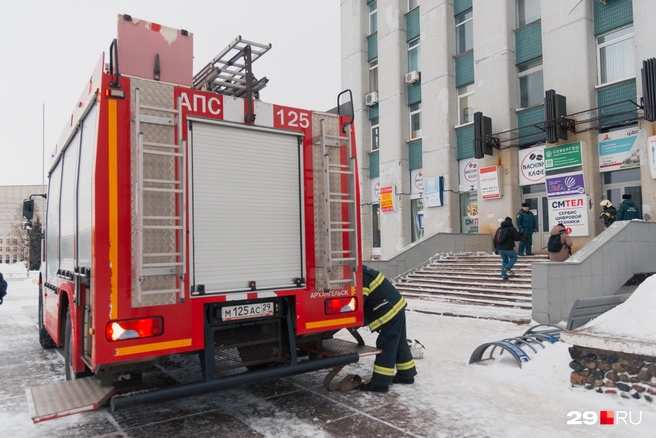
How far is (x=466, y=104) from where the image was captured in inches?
792

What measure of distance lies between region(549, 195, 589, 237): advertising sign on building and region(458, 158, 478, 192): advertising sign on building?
3.57 m

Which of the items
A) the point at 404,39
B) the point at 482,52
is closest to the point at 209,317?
the point at 482,52

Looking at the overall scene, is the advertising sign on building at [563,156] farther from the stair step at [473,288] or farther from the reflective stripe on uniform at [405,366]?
the reflective stripe on uniform at [405,366]

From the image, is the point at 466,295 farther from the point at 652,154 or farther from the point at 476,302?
the point at 652,154

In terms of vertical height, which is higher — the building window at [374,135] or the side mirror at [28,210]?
the building window at [374,135]

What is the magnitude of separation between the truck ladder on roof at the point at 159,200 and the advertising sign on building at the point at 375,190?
20.4 m

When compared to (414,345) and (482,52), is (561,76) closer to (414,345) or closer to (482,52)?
(482,52)

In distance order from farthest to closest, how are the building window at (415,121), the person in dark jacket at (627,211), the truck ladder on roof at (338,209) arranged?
the building window at (415,121) < the person in dark jacket at (627,211) < the truck ladder on roof at (338,209)

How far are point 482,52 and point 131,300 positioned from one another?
18132mm

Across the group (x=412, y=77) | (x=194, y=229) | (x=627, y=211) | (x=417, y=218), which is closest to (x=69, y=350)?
(x=194, y=229)

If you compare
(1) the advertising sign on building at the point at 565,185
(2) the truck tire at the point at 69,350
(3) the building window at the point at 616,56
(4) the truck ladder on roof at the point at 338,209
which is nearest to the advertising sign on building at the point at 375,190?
(1) the advertising sign on building at the point at 565,185

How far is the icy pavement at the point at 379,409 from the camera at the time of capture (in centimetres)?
404

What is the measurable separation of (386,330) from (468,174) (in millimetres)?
15569

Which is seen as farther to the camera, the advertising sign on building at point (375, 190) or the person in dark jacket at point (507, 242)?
the advertising sign on building at point (375, 190)
